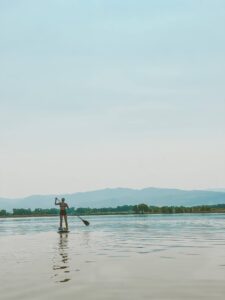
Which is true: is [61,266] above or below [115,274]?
above

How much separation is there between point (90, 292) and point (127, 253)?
9349mm

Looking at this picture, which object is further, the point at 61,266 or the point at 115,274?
the point at 61,266

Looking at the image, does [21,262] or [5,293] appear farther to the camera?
[21,262]

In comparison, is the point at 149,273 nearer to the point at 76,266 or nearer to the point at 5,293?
the point at 76,266

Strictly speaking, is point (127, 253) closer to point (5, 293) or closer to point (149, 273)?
point (149, 273)

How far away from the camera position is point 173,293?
11969 millimetres

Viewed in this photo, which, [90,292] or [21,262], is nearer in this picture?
[90,292]

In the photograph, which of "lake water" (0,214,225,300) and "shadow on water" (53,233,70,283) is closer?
"lake water" (0,214,225,300)

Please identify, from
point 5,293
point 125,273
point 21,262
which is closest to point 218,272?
point 125,273

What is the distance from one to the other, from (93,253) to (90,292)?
378 inches

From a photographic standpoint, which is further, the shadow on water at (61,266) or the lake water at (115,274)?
the shadow on water at (61,266)

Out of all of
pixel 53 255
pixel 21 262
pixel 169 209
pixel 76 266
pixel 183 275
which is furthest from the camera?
pixel 169 209

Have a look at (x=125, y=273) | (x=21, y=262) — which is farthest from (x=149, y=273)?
(x=21, y=262)

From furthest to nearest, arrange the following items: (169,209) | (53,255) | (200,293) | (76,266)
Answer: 1. (169,209)
2. (53,255)
3. (76,266)
4. (200,293)
